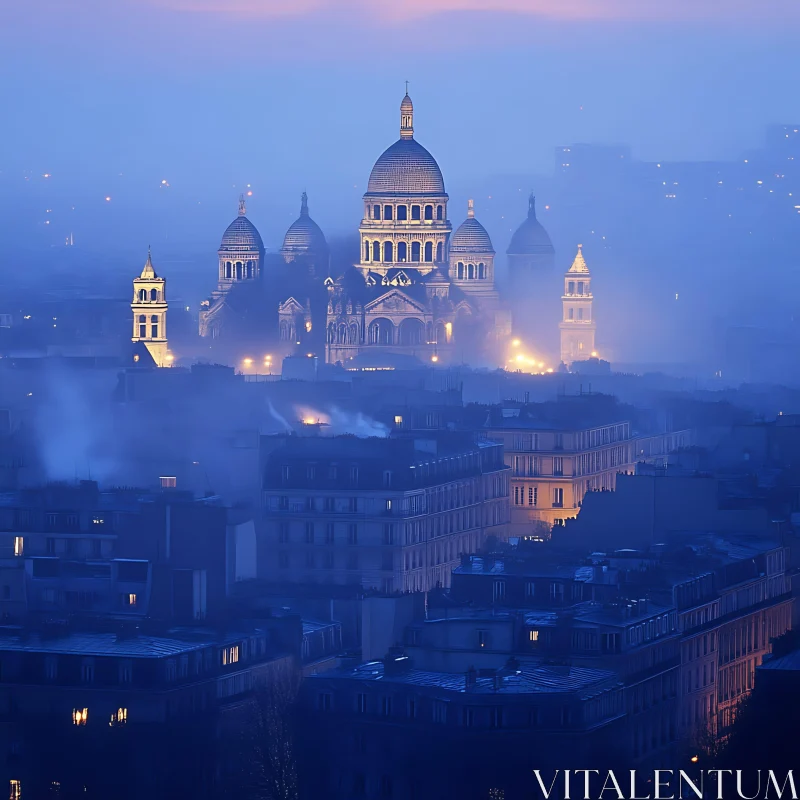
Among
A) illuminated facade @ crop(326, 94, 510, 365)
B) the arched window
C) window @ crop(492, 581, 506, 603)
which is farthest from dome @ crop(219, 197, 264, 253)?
window @ crop(492, 581, 506, 603)

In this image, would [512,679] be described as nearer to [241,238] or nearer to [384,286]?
[384,286]

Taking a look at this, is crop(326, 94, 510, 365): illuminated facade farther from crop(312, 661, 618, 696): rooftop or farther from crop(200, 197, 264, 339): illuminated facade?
crop(312, 661, 618, 696): rooftop

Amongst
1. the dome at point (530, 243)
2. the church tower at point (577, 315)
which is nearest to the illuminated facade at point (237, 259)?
the church tower at point (577, 315)

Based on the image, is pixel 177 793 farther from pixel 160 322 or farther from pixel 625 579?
pixel 160 322

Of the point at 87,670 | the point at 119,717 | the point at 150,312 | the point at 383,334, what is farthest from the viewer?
the point at 383,334

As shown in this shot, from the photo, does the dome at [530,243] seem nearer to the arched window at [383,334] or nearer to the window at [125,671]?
the arched window at [383,334]

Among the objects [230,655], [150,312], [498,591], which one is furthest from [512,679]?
[150,312]
